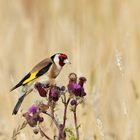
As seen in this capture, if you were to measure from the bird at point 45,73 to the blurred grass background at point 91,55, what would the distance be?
0.30 m

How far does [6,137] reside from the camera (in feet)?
12.7

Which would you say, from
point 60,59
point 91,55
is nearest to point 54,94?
point 60,59

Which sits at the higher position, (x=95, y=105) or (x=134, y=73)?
(x=134, y=73)

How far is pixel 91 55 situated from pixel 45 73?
2.50 meters

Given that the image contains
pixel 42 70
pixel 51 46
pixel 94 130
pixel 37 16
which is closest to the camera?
pixel 42 70

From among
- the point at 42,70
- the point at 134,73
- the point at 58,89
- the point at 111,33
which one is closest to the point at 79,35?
the point at 134,73

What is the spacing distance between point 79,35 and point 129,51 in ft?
2.14

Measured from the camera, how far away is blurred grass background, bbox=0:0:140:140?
13.1 feet

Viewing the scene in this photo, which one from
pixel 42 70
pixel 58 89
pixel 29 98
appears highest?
pixel 29 98

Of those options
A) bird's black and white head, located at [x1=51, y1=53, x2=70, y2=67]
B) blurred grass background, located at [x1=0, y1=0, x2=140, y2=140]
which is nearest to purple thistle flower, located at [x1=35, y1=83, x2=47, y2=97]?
bird's black and white head, located at [x1=51, y1=53, x2=70, y2=67]

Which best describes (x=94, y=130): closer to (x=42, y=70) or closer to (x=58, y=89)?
(x=42, y=70)

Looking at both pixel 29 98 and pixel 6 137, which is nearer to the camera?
pixel 6 137

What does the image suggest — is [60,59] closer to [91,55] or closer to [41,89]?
[41,89]

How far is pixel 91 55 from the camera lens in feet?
18.4
